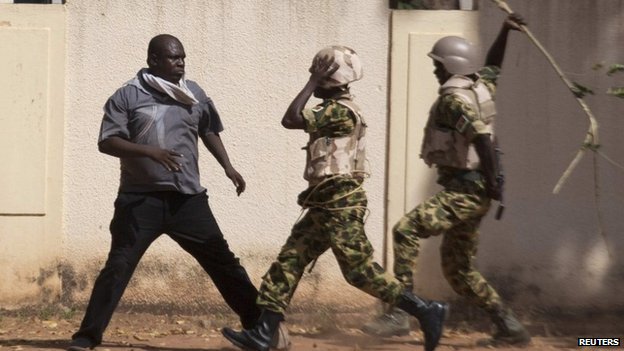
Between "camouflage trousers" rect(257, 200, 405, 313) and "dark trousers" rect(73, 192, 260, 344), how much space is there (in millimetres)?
304

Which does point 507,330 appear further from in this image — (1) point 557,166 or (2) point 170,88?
(2) point 170,88

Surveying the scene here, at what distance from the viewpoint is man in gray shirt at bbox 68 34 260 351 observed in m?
6.57

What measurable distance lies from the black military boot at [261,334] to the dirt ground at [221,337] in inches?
Result: 26.3

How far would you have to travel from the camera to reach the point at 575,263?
318 inches

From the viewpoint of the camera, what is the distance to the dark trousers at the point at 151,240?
6.60 m

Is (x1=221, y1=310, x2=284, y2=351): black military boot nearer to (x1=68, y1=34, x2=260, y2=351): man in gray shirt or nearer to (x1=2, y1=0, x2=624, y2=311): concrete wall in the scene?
(x1=68, y1=34, x2=260, y2=351): man in gray shirt

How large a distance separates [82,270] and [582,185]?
3247mm

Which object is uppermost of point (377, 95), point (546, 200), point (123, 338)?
point (377, 95)

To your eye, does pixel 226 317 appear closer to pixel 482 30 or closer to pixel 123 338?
pixel 123 338

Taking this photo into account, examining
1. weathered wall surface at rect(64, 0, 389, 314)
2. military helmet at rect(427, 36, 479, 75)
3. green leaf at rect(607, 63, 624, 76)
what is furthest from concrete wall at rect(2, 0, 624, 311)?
military helmet at rect(427, 36, 479, 75)

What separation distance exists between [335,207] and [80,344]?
1.55 m

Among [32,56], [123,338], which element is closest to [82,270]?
[123,338]

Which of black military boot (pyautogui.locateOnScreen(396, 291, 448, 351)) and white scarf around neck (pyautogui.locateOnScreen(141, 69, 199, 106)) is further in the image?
white scarf around neck (pyautogui.locateOnScreen(141, 69, 199, 106))

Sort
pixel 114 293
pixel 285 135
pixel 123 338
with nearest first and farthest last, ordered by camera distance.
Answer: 1. pixel 114 293
2. pixel 123 338
3. pixel 285 135
